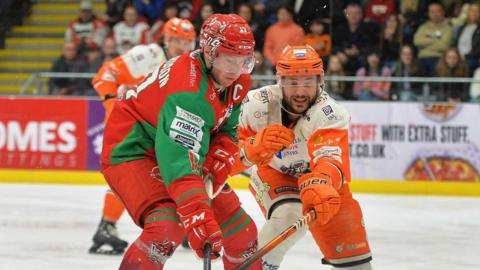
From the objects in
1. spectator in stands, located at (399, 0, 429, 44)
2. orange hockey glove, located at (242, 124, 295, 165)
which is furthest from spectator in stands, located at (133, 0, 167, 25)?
orange hockey glove, located at (242, 124, 295, 165)

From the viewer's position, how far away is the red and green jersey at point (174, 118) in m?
3.40

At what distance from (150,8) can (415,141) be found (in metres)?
3.26

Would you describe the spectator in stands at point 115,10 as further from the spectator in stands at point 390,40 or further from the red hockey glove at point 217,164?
the red hockey glove at point 217,164

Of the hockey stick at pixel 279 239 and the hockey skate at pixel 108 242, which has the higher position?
the hockey stick at pixel 279 239

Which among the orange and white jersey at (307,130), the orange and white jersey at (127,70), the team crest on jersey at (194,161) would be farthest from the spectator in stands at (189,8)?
the team crest on jersey at (194,161)

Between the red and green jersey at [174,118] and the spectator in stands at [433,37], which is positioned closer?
the red and green jersey at [174,118]

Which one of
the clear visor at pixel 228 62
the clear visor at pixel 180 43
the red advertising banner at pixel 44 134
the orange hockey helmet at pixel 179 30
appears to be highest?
the clear visor at pixel 228 62

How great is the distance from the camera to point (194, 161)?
3.45 metres

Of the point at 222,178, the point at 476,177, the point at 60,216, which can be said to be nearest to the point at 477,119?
the point at 476,177

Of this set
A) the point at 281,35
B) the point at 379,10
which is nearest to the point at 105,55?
the point at 281,35

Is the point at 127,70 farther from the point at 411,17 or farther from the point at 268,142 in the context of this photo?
the point at 411,17

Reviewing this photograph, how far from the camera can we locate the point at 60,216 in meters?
7.34

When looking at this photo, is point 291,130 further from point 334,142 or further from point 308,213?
point 308,213

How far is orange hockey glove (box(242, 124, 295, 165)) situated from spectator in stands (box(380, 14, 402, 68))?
5293 mm
